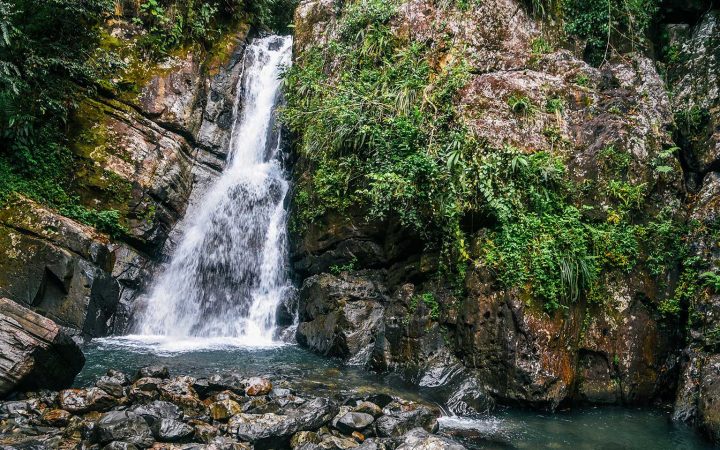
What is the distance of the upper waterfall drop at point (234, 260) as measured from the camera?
10320mm

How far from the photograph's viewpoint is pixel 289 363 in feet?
26.7

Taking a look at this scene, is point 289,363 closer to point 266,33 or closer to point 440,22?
point 440,22

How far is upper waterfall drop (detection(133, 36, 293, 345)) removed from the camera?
10.3 m

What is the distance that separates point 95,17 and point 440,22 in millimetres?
8353

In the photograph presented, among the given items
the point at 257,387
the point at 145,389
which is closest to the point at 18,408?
the point at 145,389

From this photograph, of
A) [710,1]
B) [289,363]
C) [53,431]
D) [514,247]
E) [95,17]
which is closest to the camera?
[53,431]

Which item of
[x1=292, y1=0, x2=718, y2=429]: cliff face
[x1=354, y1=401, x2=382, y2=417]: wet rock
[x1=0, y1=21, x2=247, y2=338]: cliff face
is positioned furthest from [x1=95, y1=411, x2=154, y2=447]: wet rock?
[x1=0, y1=21, x2=247, y2=338]: cliff face

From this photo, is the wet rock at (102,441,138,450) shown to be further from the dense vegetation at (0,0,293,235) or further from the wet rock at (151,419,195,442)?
the dense vegetation at (0,0,293,235)

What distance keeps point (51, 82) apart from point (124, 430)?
28.7ft

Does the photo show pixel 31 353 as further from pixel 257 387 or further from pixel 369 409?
pixel 369 409

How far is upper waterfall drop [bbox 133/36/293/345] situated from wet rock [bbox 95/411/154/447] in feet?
15.7

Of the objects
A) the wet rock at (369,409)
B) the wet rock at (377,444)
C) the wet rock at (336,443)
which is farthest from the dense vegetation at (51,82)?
the wet rock at (377,444)

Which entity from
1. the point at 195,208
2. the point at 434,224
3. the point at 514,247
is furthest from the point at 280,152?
the point at 514,247

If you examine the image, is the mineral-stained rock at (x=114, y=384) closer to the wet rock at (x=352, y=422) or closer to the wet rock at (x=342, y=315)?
the wet rock at (x=352, y=422)
